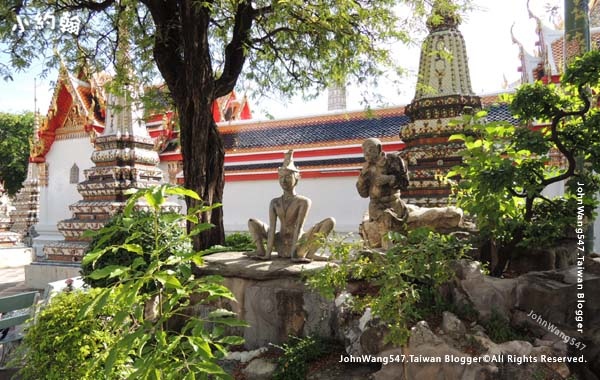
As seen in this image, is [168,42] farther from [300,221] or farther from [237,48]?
[300,221]

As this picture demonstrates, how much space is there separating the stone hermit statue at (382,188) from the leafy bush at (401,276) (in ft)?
4.98

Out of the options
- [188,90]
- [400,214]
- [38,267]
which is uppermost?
[188,90]

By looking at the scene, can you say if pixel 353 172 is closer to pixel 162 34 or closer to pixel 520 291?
pixel 162 34

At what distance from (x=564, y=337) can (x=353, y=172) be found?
25.7ft

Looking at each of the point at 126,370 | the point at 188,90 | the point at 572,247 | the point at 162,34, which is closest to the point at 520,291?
the point at 572,247

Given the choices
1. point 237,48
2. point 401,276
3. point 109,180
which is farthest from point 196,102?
point 109,180

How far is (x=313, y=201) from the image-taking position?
1119cm

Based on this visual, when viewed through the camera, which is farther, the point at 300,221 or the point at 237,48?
the point at 237,48

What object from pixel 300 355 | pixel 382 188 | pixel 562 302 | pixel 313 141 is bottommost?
pixel 300 355

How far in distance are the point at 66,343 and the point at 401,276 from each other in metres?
2.27

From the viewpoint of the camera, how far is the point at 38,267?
9.54 meters

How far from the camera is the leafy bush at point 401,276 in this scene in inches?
100

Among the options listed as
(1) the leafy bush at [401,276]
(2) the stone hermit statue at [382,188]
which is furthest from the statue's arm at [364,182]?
(1) the leafy bush at [401,276]

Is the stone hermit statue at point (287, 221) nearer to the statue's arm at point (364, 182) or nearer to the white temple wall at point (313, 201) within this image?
the statue's arm at point (364, 182)
